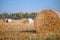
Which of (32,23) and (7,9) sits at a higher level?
(7,9)

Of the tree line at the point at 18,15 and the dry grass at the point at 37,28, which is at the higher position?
the tree line at the point at 18,15

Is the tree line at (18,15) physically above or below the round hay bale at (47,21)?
above

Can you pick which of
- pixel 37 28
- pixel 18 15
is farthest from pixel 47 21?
pixel 18 15

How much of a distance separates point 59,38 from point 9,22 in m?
0.58

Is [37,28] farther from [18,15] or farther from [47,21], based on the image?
[18,15]

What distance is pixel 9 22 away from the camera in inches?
68.7

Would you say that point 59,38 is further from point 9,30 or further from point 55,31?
point 9,30

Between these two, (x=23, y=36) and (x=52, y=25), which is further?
(x=52, y=25)

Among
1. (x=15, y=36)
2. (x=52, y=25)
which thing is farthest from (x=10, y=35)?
(x=52, y=25)

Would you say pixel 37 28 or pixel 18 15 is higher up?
pixel 18 15

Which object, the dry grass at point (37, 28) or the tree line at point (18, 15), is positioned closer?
the dry grass at point (37, 28)

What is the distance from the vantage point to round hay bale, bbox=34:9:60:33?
1.76m

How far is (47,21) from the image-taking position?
5.96ft

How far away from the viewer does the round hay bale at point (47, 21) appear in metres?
1.76
